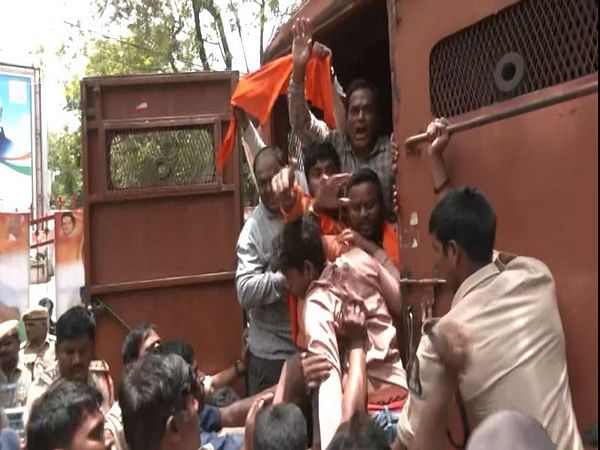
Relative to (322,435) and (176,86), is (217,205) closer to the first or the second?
(176,86)

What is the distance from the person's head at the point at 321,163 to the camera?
12.8 ft

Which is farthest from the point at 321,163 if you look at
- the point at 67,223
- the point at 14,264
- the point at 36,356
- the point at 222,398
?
the point at 14,264

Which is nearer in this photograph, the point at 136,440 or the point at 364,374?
the point at 136,440

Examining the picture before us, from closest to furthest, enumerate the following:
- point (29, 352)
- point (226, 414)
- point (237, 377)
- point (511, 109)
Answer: point (511, 109)
point (226, 414)
point (237, 377)
point (29, 352)

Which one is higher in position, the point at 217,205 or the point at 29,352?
the point at 217,205

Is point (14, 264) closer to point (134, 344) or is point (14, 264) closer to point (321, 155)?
point (134, 344)

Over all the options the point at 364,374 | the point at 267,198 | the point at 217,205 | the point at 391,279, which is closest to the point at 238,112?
the point at 267,198

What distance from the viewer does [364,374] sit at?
3031 mm

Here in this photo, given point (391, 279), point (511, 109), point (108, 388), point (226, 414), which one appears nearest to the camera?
point (511, 109)

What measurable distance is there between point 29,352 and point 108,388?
4.71 feet

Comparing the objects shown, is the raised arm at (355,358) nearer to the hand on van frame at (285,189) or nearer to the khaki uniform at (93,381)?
the hand on van frame at (285,189)

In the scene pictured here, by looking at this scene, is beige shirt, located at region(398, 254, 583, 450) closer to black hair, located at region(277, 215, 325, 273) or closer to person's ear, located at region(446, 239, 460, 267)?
person's ear, located at region(446, 239, 460, 267)

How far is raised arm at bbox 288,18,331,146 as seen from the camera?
3.88 metres

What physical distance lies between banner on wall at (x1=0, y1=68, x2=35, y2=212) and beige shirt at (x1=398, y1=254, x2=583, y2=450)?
15612mm
